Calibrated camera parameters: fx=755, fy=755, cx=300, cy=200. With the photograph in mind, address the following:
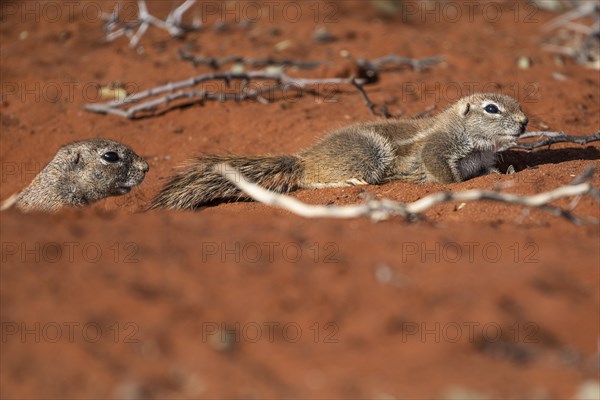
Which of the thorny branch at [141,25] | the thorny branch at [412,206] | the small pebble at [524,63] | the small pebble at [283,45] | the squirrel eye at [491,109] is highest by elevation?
the thorny branch at [412,206]

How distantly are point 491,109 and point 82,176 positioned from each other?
3.98 m

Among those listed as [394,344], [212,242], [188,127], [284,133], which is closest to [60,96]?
[188,127]

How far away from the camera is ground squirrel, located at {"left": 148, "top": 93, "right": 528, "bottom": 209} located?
711 centimetres

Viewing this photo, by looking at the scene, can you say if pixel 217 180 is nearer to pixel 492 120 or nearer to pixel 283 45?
pixel 492 120

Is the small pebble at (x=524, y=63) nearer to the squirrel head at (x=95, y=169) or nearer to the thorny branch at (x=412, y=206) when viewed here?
the squirrel head at (x=95, y=169)

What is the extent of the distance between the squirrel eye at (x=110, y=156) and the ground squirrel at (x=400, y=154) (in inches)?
32.5

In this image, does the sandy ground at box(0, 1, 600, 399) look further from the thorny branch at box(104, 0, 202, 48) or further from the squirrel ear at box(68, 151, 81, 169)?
the thorny branch at box(104, 0, 202, 48)

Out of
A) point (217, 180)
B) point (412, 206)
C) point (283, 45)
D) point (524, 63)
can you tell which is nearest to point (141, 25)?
point (283, 45)

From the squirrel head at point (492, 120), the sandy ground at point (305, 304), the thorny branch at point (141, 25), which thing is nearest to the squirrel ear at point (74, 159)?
the sandy ground at point (305, 304)

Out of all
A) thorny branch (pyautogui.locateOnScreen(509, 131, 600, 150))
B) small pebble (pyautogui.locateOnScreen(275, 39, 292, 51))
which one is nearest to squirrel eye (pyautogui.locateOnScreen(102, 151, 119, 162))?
thorny branch (pyautogui.locateOnScreen(509, 131, 600, 150))

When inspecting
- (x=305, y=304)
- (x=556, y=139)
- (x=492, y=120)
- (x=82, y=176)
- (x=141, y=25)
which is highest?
(x=305, y=304)

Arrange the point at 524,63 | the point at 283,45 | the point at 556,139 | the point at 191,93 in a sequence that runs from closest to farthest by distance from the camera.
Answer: the point at 556,139, the point at 191,93, the point at 524,63, the point at 283,45

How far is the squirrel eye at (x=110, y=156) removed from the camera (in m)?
7.30

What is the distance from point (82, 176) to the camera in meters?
7.24
